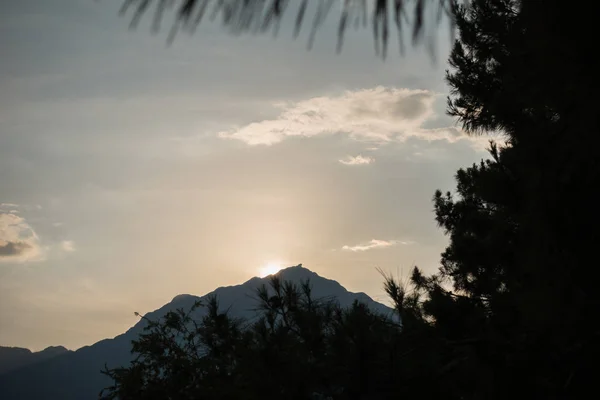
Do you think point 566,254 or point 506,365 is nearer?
point 506,365

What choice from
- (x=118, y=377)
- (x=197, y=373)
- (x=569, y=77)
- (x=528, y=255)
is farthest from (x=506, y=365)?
(x=118, y=377)

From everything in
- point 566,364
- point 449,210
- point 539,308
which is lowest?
point 566,364

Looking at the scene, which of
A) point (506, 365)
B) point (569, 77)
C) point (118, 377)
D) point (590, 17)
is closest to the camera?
point (590, 17)

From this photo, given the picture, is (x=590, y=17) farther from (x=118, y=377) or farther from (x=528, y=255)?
(x=118, y=377)

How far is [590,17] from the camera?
229 cm

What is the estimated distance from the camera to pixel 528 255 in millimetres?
3920

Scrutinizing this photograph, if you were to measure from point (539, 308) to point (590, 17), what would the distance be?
7.15ft

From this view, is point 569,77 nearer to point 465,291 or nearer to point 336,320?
point 336,320

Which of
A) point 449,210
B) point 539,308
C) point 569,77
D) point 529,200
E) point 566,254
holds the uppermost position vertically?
point 449,210

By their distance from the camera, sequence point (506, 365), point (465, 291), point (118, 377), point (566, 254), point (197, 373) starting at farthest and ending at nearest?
→ point (465, 291) → point (118, 377) → point (197, 373) → point (566, 254) → point (506, 365)

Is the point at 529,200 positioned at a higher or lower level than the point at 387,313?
higher

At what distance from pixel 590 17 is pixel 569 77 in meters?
0.51

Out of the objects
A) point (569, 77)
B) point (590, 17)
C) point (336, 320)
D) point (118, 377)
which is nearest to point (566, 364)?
point (336, 320)

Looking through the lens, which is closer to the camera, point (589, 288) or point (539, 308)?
point (539, 308)
